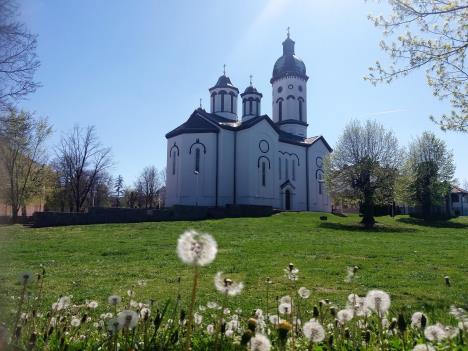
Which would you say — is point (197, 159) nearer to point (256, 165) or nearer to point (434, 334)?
point (256, 165)

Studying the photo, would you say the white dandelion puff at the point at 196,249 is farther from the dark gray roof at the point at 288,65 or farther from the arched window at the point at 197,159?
the dark gray roof at the point at 288,65

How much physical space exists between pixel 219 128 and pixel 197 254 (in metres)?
40.3

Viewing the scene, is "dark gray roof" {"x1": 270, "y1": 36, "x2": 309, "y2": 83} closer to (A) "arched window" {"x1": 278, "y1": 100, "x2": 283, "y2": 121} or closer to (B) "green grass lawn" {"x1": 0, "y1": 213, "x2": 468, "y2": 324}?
(A) "arched window" {"x1": 278, "y1": 100, "x2": 283, "y2": 121}

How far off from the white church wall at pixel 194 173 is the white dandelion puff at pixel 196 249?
39.1m

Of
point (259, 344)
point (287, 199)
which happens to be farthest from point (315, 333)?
point (287, 199)

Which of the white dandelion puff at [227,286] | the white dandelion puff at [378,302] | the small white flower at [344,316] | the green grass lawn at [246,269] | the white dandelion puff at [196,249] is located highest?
the white dandelion puff at [196,249]

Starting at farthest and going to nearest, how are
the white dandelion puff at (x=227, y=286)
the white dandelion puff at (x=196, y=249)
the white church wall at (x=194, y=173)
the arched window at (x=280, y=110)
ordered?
1. the arched window at (x=280, y=110)
2. the white church wall at (x=194, y=173)
3. the white dandelion puff at (x=227, y=286)
4. the white dandelion puff at (x=196, y=249)

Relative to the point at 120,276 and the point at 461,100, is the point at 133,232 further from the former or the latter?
the point at 461,100

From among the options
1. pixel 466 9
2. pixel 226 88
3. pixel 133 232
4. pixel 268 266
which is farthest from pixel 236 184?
pixel 466 9

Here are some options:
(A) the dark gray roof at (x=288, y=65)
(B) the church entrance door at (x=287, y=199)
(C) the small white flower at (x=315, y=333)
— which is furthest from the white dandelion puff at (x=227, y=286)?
(A) the dark gray roof at (x=288, y=65)

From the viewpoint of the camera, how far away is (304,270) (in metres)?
10.8

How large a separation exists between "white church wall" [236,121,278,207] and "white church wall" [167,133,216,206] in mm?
2824

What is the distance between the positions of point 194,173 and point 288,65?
19.7m

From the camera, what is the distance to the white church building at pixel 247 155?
41.7 m
